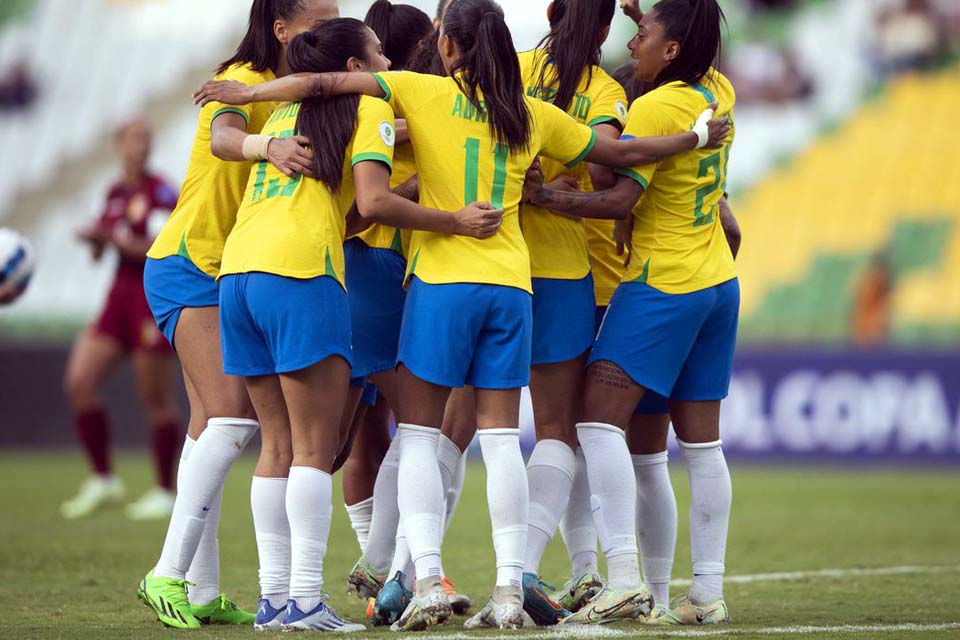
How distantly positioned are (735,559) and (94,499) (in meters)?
4.78

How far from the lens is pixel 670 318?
15.8 feet

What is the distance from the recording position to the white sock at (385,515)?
5293 millimetres

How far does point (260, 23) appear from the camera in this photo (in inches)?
195

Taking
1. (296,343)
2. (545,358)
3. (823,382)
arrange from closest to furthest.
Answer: (296,343)
(545,358)
(823,382)

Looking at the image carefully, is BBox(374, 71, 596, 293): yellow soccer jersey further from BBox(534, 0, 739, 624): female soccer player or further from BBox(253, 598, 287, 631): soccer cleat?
BBox(253, 598, 287, 631): soccer cleat

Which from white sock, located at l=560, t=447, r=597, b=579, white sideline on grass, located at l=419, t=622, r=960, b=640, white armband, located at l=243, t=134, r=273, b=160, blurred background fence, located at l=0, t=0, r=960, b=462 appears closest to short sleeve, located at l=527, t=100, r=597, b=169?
white armband, located at l=243, t=134, r=273, b=160

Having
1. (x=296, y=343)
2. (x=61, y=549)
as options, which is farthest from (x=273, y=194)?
(x=61, y=549)

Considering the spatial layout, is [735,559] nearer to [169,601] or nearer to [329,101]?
[169,601]

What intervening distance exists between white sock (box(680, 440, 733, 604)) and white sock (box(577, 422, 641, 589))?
0.95ft

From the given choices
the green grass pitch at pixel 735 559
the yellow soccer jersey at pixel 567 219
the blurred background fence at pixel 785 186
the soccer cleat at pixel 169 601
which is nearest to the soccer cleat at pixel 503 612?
the green grass pitch at pixel 735 559

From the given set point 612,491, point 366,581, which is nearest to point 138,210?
point 366,581

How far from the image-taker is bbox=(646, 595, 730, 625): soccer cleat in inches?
188

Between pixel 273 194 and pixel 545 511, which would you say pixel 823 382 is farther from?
pixel 273 194

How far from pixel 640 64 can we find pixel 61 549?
4182 millimetres
